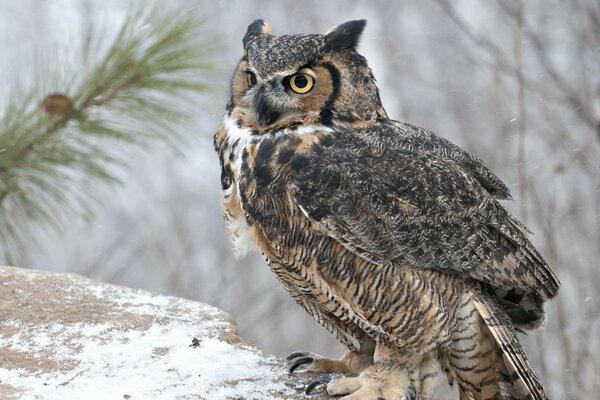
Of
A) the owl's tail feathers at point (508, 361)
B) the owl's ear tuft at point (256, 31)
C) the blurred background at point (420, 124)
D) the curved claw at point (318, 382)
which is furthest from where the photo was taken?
the blurred background at point (420, 124)

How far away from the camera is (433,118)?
31.7 ft

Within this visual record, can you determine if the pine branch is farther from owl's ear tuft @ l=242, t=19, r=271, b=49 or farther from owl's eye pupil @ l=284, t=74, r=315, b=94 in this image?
owl's eye pupil @ l=284, t=74, r=315, b=94

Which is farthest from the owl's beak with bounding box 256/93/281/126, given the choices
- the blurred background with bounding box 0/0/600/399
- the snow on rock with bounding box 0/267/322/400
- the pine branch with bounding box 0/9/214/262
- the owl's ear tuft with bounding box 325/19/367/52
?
the blurred background with bounding box 0/0/600/399

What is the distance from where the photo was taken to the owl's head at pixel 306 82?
2664mm

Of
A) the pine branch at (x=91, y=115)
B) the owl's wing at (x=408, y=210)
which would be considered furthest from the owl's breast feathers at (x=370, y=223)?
the pine branch at (x=91, y=115)

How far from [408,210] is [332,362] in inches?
26.9

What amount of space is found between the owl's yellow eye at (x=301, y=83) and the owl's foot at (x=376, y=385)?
90 cm

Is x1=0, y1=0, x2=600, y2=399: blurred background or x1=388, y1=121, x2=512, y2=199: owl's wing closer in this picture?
x1=388, y1=121, x2=512, y2=199: owl's wing

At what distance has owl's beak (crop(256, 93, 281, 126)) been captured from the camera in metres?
2.69

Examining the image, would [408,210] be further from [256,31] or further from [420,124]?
[420,124]

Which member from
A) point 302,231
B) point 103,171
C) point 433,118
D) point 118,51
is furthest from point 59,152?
point 433,118

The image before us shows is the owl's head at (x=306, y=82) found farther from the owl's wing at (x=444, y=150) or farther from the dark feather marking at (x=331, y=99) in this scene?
the owl's wing at (x=444, y=150)

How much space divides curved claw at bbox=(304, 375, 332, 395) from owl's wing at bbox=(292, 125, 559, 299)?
0.50m

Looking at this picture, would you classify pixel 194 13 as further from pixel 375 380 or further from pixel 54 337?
pixel 375 380
